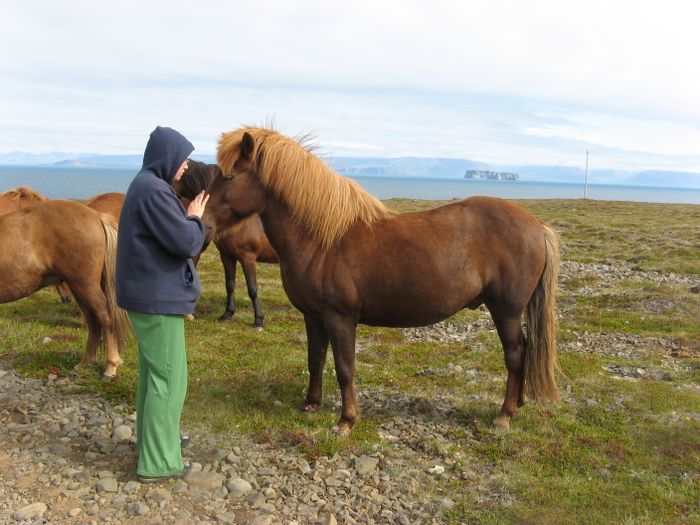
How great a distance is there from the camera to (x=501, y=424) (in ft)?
18.4

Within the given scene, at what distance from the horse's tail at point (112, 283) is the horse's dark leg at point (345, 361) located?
9.61ft

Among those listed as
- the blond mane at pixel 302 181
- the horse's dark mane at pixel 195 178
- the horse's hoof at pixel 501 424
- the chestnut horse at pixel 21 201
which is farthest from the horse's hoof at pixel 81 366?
the horse's hoof at pixel 501 424

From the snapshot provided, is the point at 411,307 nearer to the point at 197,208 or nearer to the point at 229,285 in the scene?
the point at 197,208

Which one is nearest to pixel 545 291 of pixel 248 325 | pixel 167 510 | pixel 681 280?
pixel 167 510

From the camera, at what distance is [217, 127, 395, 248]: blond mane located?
16.8ft

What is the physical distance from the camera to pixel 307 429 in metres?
5.49

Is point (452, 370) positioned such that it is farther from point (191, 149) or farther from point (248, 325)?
point (191, 149)

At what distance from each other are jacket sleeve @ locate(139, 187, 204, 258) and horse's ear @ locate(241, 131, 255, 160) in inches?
47.0

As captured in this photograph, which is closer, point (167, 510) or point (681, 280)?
point (167, 510)

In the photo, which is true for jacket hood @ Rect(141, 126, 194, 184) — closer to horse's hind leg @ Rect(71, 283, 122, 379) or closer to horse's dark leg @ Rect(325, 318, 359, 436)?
horse's dark leg @ Rect(325, 318, 359, 436)

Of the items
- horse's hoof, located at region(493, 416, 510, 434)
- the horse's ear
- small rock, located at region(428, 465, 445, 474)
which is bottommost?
small rock, located at region(428, 465, 445, 474)

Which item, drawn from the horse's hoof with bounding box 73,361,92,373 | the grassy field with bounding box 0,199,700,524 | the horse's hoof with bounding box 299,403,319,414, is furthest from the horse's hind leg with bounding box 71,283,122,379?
the horse's hoof with bounding box 299,403,319,414

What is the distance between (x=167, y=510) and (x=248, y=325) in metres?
5.93

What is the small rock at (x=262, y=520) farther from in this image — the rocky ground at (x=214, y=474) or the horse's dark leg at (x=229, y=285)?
the horse's dark leg at (x=229, y=285)
